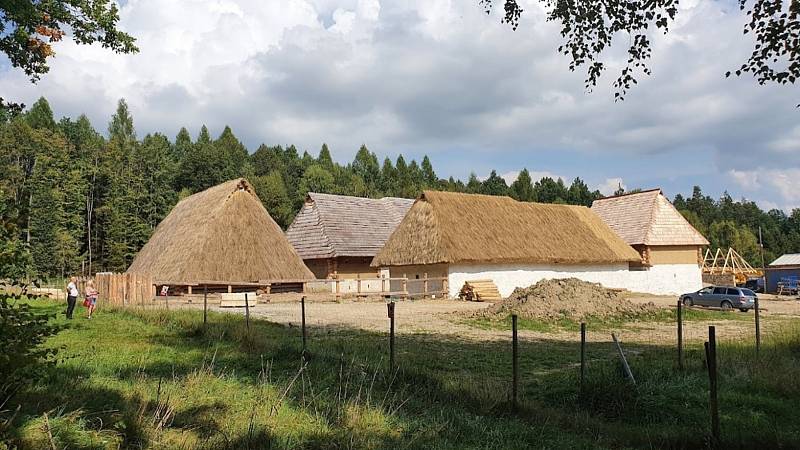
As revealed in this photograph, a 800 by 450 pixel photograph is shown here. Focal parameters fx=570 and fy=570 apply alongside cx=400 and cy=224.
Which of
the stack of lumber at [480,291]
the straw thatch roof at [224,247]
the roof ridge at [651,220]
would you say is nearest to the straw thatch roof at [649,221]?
the roof ridge at [651,220]

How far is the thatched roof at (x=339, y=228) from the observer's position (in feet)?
137

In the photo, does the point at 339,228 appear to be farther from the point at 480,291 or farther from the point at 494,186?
the point at 494,186

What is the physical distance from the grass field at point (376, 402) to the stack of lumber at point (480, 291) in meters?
20.2

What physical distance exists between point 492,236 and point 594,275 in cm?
978

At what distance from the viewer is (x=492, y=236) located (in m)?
36.9

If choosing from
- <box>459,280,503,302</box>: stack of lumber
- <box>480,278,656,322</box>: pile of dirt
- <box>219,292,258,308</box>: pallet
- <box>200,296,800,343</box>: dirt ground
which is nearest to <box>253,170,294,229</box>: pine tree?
<box>459,280,503,302</box>: stack of lumber

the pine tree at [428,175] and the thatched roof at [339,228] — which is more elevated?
the pine tree at [428,175]

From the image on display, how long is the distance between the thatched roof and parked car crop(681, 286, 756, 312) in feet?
71.9

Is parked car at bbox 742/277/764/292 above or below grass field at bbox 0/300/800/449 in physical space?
below

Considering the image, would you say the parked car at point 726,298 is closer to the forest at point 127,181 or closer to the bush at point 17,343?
the bush at point 17,343

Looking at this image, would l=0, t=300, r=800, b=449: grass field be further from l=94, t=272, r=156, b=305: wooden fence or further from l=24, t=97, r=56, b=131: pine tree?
l=24, t=97, r=56, b=131: pine tree

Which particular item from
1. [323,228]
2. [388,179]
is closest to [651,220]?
[323,228]

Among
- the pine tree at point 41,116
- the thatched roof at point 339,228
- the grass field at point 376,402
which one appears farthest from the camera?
the pine tree at point 41,116

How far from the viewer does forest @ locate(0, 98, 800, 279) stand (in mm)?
54469
